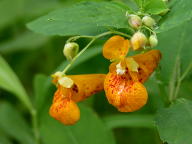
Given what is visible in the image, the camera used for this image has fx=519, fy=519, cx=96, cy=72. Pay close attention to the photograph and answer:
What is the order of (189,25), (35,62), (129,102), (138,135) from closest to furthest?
(129,102)
(189,25)
(138,135)
(35,62)

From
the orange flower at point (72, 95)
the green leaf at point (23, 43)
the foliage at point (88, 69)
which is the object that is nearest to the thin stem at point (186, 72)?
the foliage at point (88, 69)

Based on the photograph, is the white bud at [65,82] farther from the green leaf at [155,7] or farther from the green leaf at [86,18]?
the green leaf at [155,7]

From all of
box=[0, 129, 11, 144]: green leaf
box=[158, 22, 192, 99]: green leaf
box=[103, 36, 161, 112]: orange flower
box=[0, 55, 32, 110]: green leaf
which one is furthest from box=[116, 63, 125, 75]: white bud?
box=[0, 129, 11, 144]: green leaf

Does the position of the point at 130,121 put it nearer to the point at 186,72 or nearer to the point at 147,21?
the point at 186,72

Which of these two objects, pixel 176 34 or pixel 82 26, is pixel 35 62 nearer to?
pixel 176 34

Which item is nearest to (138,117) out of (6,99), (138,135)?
(138,135)

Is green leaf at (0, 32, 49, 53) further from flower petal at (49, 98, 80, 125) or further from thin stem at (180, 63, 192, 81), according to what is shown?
flower petal at (49, 98, 80, 125)
